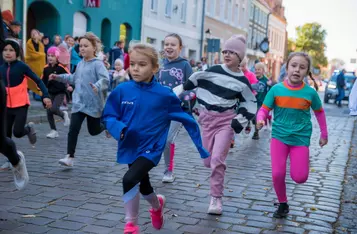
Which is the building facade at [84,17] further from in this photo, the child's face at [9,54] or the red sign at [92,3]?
the child's face at [9,54]

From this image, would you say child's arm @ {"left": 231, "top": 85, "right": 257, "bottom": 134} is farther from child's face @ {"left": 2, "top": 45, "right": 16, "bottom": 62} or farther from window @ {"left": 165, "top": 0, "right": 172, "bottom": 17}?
window @ {"left": 165, "top": 0, "right": 172, "bottom": 17}

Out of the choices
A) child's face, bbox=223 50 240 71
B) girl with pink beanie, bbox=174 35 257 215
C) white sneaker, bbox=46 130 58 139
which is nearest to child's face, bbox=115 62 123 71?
white sneaker, bbox=46 130 58 139

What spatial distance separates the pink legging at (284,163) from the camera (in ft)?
16.6

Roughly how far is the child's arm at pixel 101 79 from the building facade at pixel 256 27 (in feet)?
163

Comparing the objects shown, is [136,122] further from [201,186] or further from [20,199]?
[201,186]

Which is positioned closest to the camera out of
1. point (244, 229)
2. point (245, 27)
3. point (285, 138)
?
point (244, 229)

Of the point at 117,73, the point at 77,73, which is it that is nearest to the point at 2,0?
the point at 117,73

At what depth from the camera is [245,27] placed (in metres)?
54.4

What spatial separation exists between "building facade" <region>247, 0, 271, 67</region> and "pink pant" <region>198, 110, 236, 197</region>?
50873 millimetres

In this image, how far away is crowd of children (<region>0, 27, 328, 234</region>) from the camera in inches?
160

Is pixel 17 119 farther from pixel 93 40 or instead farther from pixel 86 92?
pixel 93 40

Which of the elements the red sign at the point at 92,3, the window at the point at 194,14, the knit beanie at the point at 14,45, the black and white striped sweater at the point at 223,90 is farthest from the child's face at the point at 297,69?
the window at the point at 194,14

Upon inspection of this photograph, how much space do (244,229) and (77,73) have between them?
3.41m

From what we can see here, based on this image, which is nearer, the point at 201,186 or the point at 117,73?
the point at 201,186
